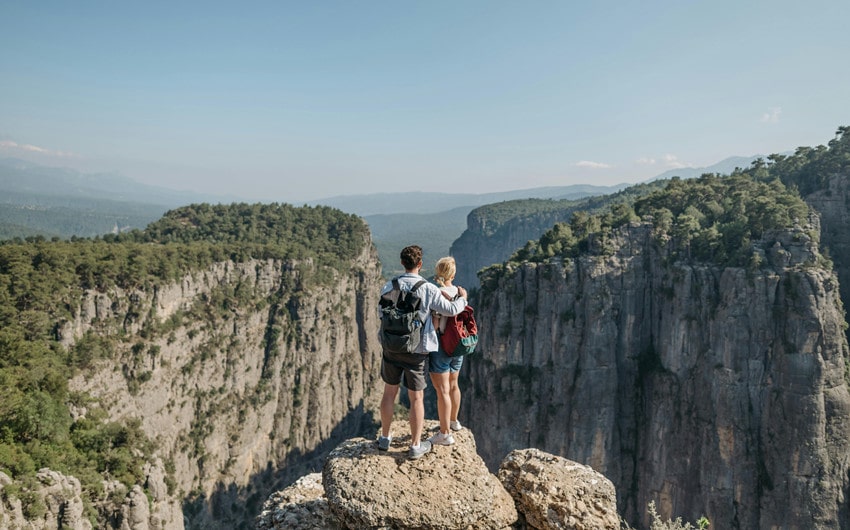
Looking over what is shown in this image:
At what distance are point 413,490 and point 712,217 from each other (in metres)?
47.9

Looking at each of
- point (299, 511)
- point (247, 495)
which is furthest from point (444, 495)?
point (247, 495)

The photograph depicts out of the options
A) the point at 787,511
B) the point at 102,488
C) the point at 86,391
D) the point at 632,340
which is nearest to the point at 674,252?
the point at 632,340

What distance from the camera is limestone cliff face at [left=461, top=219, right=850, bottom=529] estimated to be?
1321 inches

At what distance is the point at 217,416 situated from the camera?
159 feet

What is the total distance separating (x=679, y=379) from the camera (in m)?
39.8

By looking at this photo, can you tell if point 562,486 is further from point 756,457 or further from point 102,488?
point 756,457

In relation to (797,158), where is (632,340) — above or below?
below

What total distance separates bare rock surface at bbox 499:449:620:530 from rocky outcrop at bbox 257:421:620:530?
1 centimetres

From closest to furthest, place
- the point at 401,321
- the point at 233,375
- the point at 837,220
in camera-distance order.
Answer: the point at 401,321 < the point at 837,220 < the point at 233,375

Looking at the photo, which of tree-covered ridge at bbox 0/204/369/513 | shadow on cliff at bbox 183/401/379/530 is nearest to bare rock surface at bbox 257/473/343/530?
tree-covered ridge at bbox 0/204/369/513

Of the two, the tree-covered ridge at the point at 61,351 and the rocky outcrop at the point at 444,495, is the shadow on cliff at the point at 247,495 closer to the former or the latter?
the tree-covered ridge at the point at 61,351

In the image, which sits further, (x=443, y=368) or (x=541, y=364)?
(x=541, y=364)

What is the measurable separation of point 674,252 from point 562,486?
39.2m

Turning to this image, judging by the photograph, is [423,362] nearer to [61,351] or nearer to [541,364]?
[61,351]
